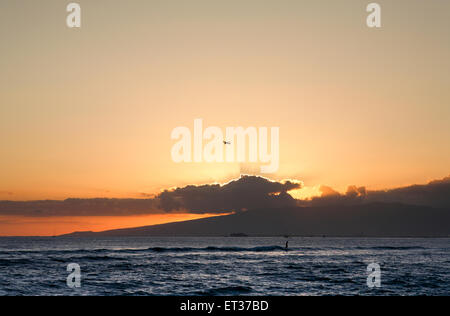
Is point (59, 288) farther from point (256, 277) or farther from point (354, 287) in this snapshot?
point (354, 287)

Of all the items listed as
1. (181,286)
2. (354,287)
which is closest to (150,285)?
(181,286)

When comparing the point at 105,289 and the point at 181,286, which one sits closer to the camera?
the point at 105,289

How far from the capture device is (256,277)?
4756 centimetres

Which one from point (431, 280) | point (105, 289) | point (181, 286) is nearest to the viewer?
point (105, 289)
